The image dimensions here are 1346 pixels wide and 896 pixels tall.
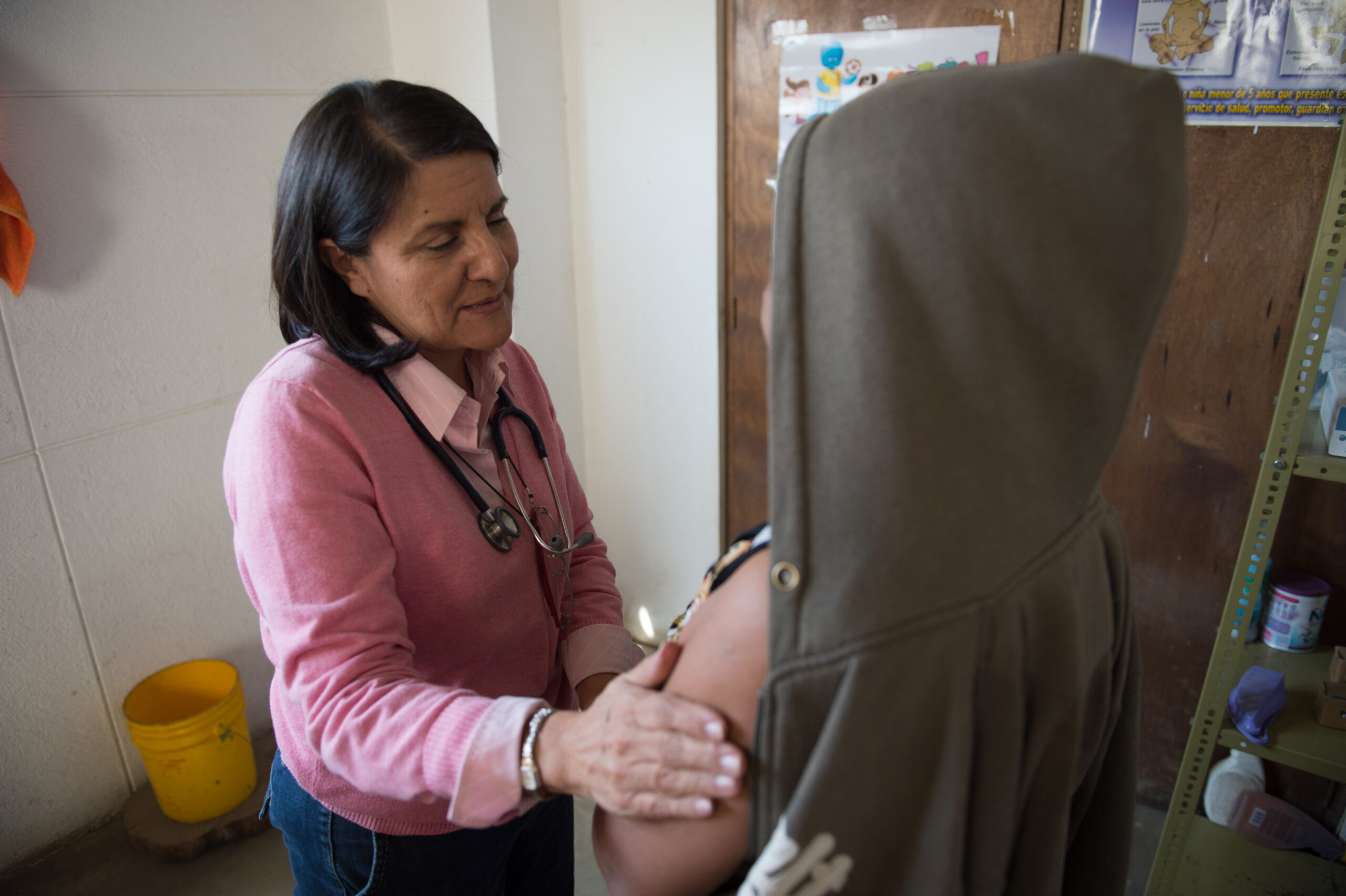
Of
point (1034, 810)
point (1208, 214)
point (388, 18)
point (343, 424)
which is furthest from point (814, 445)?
point (388, 18)

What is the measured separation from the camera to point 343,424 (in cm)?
92

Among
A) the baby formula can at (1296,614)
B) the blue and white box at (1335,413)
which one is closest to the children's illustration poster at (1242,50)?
the blue and white box at (1335,413)

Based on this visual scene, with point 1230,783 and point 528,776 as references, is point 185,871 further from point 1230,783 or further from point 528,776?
point 1230,783

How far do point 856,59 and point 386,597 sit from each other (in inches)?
72.6

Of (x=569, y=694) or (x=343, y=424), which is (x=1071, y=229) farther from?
(x=569, y=694)

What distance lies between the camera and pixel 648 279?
8.20ft

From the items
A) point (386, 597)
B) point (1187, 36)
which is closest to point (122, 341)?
point (386, 597)

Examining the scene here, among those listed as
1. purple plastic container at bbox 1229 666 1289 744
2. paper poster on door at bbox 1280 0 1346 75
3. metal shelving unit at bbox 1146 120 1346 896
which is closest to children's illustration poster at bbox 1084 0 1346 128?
paper poster on door at bbox 1280 0 1346 75

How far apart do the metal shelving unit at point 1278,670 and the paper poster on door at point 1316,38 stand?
0.22m

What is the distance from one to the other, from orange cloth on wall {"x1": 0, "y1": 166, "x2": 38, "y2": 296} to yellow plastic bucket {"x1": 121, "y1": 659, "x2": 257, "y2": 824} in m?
1.07

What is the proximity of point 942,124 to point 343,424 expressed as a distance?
0.72m

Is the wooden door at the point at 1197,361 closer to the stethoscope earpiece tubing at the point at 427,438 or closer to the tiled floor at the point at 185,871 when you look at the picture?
the tiled floor at the point at 185,871

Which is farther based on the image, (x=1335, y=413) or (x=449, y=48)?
(x=449, y=48)

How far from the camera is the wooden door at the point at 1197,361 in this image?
169cm
